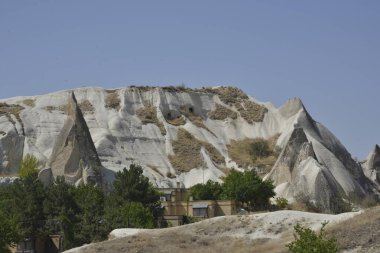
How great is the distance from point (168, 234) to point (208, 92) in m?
81.5

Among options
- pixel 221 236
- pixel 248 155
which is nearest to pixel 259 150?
pixel 248 155

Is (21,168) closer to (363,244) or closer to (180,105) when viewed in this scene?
(180,105)

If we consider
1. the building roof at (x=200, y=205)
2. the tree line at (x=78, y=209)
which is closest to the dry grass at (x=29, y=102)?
the tree line at (x=78, y=209)

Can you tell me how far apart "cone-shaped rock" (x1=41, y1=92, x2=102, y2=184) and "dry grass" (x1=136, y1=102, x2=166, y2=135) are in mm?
17012

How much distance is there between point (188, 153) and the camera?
11319cm

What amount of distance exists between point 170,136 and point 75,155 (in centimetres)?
2066

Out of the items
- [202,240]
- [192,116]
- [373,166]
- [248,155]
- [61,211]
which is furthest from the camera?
[192,116]

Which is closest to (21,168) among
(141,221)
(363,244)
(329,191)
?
(329,191)

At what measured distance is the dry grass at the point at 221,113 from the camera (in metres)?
127

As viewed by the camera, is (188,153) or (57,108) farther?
(57,108)

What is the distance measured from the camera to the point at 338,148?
387 ft

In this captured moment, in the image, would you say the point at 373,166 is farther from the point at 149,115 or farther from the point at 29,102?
the point at 29,102

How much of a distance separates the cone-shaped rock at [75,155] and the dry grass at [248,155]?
20344mm

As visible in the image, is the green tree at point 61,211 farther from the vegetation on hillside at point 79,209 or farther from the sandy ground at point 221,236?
the sandy ground at point 221,236
